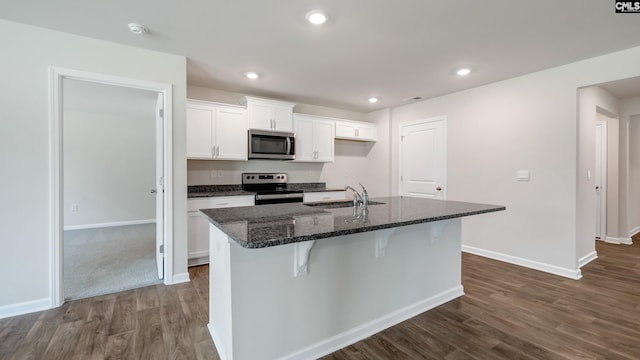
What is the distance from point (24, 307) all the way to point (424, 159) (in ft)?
16.3

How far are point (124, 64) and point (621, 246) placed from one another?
704cm

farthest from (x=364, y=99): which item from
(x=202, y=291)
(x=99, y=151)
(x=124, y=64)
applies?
(x=99, y=151)

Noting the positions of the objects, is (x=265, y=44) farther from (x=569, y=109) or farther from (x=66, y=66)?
(x=569, y=109)

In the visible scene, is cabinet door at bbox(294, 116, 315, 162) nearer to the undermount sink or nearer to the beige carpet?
the undermount sink

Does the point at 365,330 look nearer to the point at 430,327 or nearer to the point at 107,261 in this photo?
the point at 430,327

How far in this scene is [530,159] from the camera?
137 inches

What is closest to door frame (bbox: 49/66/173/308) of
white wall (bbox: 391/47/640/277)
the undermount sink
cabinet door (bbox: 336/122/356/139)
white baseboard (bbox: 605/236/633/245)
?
the undermount sink

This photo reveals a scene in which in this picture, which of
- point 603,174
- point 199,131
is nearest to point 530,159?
point 603,174

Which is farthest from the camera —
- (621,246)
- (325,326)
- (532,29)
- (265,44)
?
(621,246)

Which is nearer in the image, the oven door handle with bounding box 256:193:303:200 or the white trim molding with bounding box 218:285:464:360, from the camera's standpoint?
the white trim molding with bounding box 218:285:464:360

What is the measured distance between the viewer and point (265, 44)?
2.67 m

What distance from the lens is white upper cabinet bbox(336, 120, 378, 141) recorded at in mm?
5039

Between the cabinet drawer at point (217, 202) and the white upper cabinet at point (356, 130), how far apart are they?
204 centimetres

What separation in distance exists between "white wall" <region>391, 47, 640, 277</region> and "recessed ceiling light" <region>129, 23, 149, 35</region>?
154 inches
